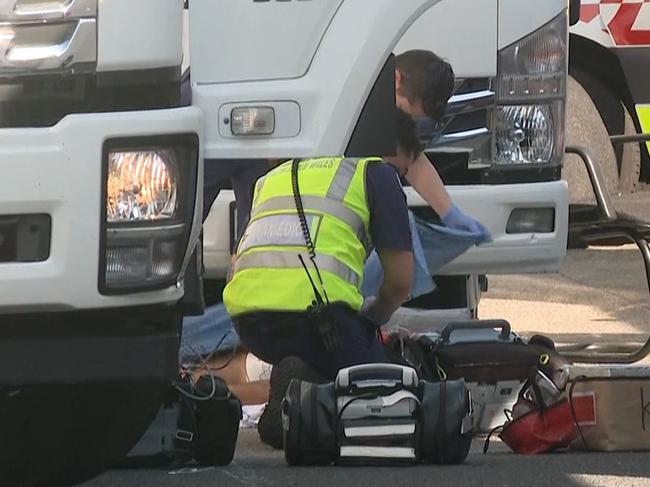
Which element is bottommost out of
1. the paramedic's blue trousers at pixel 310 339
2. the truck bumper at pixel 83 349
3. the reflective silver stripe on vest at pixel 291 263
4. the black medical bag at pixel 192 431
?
the black medical bag at pixel 192 431

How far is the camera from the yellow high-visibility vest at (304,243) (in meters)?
4.50

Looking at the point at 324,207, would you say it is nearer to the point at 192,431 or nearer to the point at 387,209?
the point at 387,209

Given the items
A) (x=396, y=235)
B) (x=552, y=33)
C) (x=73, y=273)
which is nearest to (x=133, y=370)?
(x=73, y=273)

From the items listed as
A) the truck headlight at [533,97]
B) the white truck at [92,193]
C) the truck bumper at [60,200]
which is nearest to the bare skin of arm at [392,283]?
the truck headlight at [533,97]

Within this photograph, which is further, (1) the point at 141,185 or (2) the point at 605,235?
(2) the point at 605,235

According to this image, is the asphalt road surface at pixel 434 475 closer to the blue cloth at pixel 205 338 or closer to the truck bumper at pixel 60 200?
the blue cloth at pixel 205 338

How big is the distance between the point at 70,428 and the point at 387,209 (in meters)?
1.38

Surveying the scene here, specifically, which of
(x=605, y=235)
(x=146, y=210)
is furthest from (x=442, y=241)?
(x=146, y=210)

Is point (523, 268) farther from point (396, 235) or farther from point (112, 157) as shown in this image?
point (112, 157)

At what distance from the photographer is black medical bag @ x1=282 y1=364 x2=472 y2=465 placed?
4227 mm

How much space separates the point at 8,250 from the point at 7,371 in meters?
0.23

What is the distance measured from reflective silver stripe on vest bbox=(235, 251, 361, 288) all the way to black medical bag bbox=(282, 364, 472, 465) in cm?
36

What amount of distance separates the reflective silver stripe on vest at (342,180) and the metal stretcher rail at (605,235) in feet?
7.10

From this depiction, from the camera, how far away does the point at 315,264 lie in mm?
4504
